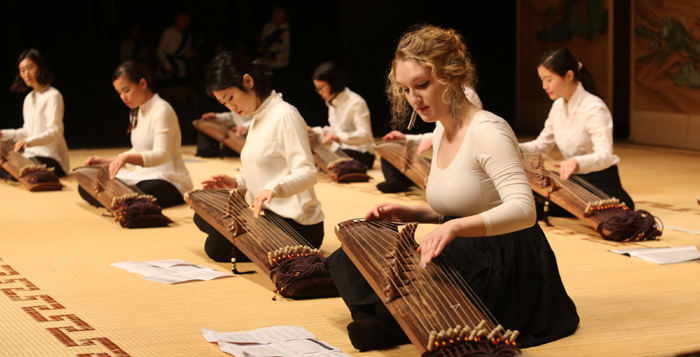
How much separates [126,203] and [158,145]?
0.43 metres

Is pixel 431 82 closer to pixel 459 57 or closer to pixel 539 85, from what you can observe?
pixel 459 57

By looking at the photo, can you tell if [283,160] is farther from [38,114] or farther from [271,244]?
[38,114]

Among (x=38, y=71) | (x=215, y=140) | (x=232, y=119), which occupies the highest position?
(x=38, y=71)

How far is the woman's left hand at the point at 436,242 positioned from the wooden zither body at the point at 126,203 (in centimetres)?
270

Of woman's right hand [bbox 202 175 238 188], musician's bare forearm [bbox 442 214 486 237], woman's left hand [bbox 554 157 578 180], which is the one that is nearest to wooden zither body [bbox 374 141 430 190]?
woman's left hand [bbox 554 157 578 180]

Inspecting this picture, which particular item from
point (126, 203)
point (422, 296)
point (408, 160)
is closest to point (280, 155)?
point (422, 296)

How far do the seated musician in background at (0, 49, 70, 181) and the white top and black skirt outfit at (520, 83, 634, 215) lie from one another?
3.46m

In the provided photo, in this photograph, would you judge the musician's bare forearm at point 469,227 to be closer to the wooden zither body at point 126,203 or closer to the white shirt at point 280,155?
the white shirt at point 280,155

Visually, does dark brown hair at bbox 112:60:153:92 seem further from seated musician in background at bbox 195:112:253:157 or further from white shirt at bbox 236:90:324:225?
seated musician in background at bbox 195:112:253:157

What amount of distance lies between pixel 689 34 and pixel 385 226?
6.72 meters

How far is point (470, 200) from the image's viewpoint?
88.1 inches

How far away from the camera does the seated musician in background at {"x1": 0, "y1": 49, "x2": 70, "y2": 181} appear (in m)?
5.94

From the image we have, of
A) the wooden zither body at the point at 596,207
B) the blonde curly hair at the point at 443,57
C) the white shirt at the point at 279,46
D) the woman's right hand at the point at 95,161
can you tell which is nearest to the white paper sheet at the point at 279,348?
the blonde curly hair at the point at 443,57

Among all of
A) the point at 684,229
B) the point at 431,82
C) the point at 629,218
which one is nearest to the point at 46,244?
the point at 431,82
